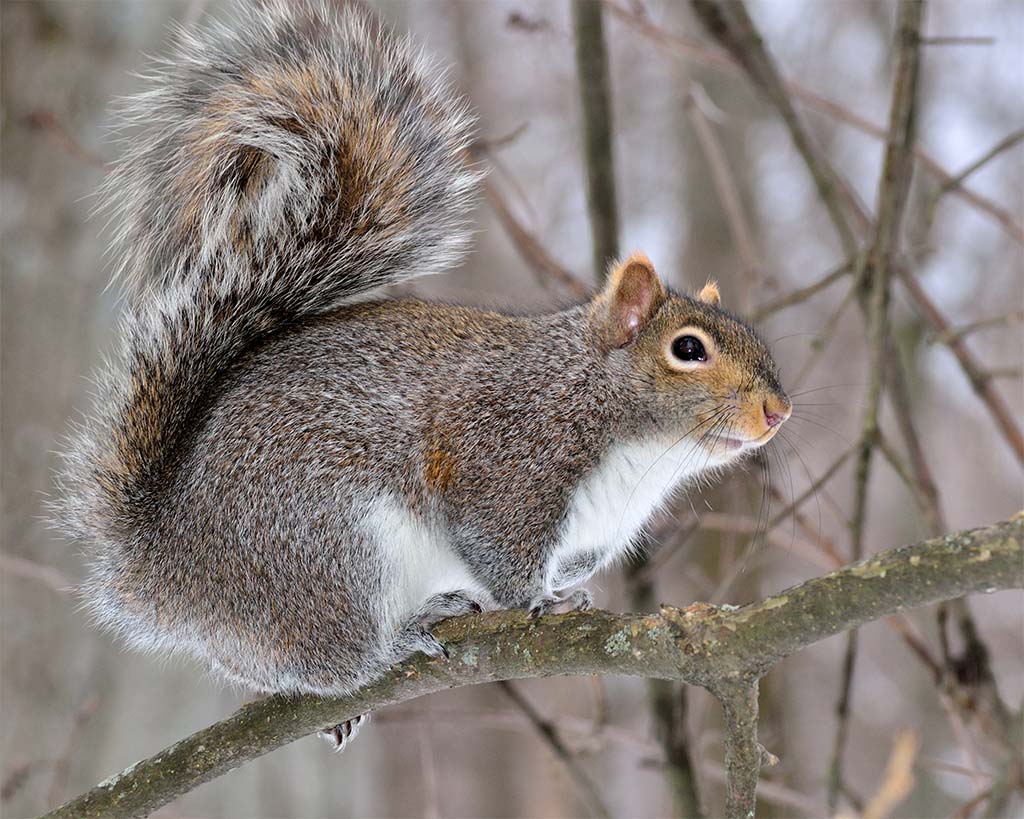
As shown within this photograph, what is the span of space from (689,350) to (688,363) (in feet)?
0.10

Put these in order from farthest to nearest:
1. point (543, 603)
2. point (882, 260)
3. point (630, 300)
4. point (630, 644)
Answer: point (882, 260) < point (630, 300) < point (543, 603) < point (630, 644)

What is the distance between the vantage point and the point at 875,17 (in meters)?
6.49

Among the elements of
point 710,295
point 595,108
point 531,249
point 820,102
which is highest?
point 820,102

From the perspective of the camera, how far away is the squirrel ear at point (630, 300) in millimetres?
2422

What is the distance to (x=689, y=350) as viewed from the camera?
2383 mm

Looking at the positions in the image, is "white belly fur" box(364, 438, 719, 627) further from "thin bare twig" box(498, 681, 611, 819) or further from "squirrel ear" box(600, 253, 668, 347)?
"thin bare twig" box(498, 681, 611, 819)

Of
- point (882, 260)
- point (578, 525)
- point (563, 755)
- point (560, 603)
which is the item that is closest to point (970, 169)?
point (882, 260)

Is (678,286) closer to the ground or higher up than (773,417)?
higher up

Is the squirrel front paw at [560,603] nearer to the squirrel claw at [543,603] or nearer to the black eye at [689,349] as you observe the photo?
the squirrel claw at [543,603]

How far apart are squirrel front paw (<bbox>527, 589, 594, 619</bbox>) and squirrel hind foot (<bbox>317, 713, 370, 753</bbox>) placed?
0.42 metres

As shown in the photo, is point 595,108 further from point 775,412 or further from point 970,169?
point 775,412

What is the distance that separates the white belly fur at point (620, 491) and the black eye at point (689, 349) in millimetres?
182

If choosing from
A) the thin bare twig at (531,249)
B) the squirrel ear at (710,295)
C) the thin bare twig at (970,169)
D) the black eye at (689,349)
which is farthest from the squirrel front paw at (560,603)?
the thin bare twig at (970,169)

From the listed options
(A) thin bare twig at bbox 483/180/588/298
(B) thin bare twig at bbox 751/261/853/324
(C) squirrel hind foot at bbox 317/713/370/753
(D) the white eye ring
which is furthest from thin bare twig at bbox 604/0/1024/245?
(C) squirrel hind foot at bbox 317/713/370/753
